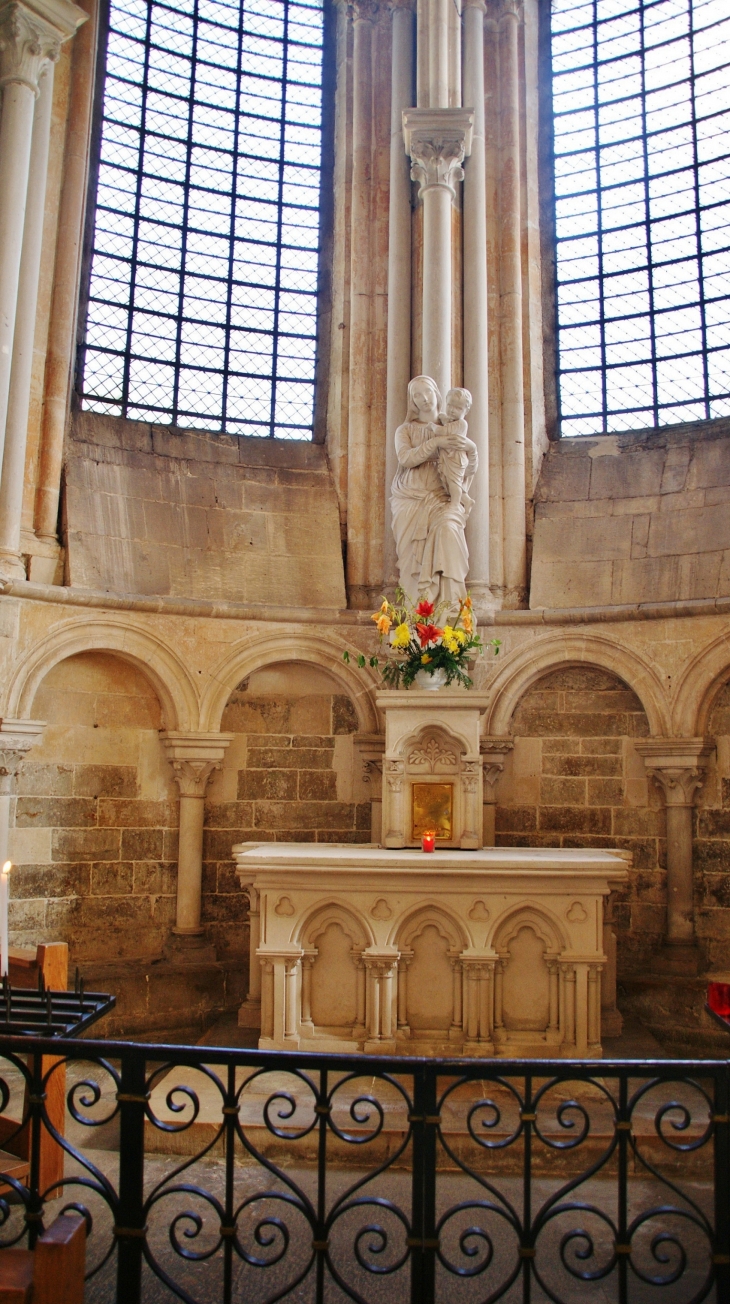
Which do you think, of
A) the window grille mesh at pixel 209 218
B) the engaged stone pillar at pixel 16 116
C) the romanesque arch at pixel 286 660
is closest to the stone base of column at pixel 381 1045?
the romanesque arch at pixel 286 660

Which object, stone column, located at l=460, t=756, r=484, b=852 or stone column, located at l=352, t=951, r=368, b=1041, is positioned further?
stone column, located at l=460, t=756, r=484, b=852

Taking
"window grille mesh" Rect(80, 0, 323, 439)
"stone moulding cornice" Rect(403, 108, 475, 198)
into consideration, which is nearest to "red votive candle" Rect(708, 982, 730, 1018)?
"window grille mesh" Rect(80, 0, 323, 439)

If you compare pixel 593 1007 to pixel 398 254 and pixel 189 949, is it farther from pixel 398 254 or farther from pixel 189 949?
pixel 398 254

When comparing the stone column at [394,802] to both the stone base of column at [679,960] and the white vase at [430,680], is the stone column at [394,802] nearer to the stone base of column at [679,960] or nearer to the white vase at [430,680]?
the white vase at [430,680]

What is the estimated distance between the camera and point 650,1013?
7129 mm

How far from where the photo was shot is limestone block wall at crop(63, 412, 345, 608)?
7641mm

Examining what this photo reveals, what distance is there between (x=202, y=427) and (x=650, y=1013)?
19.8 ft

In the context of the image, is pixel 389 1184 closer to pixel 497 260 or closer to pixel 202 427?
pixel 202 427

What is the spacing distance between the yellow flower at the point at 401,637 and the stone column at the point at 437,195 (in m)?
2.51

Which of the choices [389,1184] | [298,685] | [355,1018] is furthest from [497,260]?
[389,1184]

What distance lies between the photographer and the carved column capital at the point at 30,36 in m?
7.11

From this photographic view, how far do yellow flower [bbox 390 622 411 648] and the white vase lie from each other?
0.29 metres

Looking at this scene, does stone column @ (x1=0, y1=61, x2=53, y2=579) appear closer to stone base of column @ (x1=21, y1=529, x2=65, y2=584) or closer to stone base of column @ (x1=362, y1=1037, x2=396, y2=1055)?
stone base of column @ (x1=21, y1=529, x2=65, y2=584)

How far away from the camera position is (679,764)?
7332 millimetres
